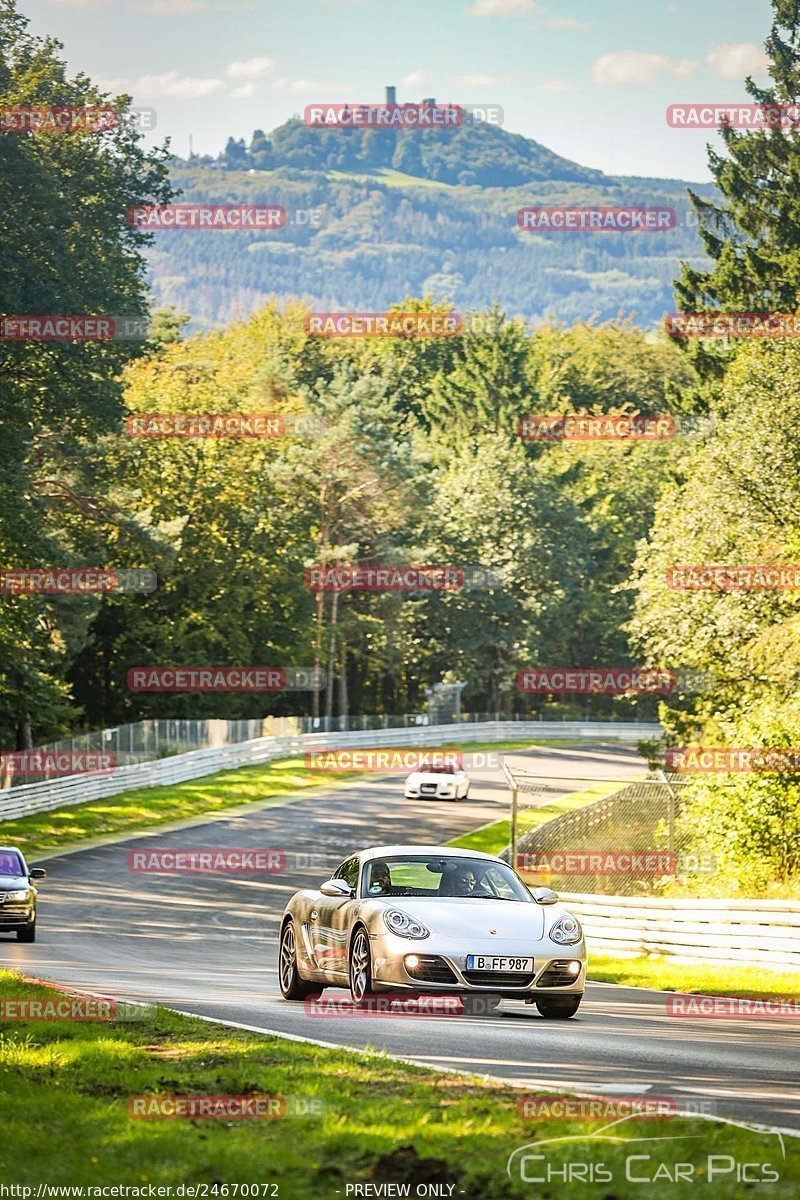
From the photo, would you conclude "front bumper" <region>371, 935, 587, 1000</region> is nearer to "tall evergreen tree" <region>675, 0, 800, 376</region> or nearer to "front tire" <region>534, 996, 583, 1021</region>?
"front tire" <region>534, 996, 583, 1021</region>

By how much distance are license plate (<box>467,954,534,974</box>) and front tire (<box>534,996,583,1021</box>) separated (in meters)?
0.50

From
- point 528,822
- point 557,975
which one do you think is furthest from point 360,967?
point 528,822

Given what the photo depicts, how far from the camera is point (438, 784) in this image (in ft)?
171

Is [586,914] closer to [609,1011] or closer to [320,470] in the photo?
[609,1011]

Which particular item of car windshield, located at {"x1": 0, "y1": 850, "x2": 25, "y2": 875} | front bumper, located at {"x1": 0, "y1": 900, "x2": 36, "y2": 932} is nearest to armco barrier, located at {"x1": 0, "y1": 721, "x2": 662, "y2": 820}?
car windshield, located at {"x1": 0, "y1": 850, "x2": 25, "y2": 875}

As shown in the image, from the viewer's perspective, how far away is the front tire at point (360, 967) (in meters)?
13.3

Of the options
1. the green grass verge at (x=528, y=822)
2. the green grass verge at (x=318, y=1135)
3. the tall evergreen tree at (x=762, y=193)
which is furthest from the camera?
the tall evergreen tree at (x=762, y=193)

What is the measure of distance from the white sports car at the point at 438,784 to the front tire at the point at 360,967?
3851 centimetres

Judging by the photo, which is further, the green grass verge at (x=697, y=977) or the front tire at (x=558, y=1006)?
the green grass verge at (x=697, y=977)

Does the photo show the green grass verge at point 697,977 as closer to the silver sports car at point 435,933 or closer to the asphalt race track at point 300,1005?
the asphalt race track at point 300,1005

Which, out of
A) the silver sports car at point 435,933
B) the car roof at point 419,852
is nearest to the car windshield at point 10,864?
the silver sports car at point 435,933

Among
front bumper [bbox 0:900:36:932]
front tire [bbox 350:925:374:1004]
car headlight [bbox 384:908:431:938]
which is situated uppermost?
car headlight [bbox 384:908:431:938]

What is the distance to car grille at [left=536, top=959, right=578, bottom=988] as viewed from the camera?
13.1m

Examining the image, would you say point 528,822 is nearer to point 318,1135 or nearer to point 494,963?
point 494,963
